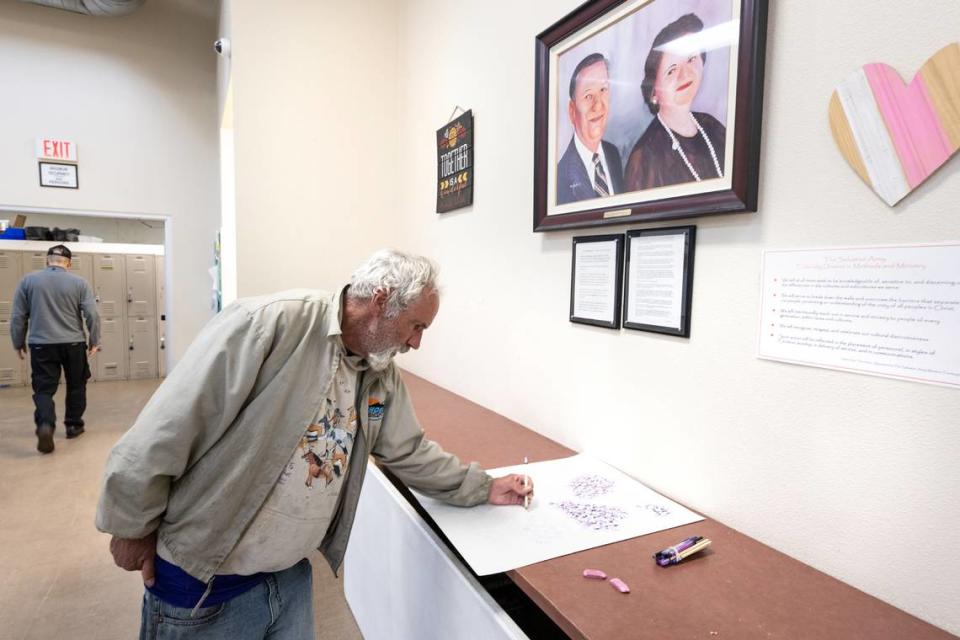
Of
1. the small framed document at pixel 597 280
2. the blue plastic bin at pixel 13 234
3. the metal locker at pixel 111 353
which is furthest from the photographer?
the metal locker at pixel 111 353

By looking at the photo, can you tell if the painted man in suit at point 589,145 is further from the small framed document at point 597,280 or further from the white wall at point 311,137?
the white wall at point 311,137

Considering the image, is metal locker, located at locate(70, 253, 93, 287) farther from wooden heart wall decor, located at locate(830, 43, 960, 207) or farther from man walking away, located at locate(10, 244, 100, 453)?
wooden heart wall decor, located at locate(830, 43, 960, 207)

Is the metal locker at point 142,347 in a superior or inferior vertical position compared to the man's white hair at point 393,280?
inferior

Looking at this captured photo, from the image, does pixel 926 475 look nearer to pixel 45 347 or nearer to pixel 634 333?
pixel 634 333

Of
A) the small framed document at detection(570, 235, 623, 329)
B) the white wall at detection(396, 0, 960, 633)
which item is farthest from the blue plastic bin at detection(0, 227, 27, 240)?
the small framed document at detection(570, 235, 623, 329)

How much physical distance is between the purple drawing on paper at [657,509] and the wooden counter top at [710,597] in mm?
75

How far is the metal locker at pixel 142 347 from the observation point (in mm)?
6867

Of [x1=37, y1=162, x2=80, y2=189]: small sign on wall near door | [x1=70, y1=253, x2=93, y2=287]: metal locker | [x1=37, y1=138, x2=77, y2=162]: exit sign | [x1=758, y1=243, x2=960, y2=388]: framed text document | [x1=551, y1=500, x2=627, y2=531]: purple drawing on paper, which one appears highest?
[x1=37, y1=138, x2=77, y2=162]: exit sign

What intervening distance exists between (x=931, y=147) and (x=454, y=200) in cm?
185

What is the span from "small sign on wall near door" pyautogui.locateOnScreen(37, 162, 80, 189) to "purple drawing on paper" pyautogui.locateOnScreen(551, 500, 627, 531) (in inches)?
236

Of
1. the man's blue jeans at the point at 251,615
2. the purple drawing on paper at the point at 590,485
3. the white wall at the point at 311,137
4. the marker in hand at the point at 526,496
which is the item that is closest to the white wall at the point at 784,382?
the purple drawing on paper at the point at 590,485

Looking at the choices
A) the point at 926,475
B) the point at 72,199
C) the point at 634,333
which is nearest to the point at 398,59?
the point at 634,333

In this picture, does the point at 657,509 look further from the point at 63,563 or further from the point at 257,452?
the point at 63,563

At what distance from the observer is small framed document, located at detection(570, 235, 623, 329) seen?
150cm
